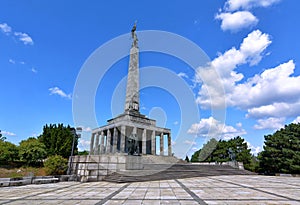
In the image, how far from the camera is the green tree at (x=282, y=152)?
1063 inches

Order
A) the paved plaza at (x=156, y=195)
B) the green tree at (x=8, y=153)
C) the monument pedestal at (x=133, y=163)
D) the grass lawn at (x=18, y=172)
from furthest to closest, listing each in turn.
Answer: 1. the green tree at (x=8, y=153)
2. the grass lawn at (x=18, y=172)
3. the monument pedestal at (x=133, y=163)
4. the paved plaza at (x=156, y=195)

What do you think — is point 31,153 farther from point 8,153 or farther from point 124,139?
point 124,139

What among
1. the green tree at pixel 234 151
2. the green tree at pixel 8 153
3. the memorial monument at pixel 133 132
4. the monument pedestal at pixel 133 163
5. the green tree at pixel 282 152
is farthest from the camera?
the green tree at pixel 234 151

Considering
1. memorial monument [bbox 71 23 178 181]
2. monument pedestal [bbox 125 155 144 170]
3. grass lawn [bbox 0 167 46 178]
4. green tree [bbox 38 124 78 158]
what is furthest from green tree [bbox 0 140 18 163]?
monument pedestal [bbox 125 155 144 170]

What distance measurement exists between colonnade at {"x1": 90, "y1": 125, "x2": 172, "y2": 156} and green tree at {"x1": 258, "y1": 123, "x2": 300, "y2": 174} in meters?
16.2

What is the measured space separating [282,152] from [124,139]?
24.6 metres

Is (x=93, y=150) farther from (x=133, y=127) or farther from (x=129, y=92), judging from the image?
(x=129, y=92)

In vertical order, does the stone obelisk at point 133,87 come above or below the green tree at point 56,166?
above

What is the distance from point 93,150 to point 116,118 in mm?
7949

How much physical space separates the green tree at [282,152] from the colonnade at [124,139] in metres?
16.2

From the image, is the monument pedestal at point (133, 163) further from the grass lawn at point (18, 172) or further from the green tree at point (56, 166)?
the grass lawn at point (18, 172)

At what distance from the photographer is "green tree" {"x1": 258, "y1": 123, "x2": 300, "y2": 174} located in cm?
2700

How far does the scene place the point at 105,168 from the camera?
48.8ft

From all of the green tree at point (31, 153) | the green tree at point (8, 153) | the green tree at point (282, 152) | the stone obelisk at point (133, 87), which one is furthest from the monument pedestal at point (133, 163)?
the green tree at point (282, 152)
